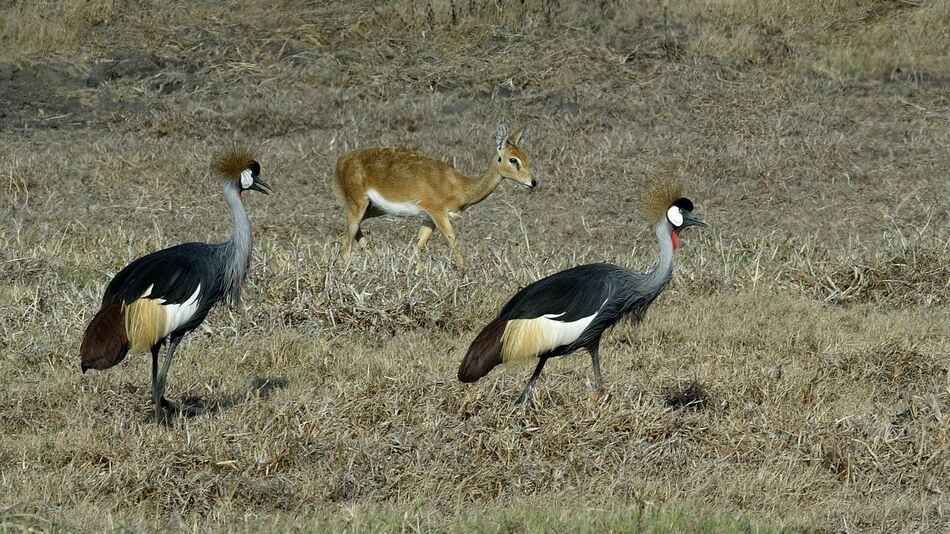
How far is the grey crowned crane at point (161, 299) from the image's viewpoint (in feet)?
22.0

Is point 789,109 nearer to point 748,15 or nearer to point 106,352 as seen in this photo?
point 748,15

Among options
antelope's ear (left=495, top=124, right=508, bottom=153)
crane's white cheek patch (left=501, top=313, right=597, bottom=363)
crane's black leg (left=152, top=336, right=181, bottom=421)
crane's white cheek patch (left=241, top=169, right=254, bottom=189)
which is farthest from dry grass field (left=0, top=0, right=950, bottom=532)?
crane's white cheek patch (left=241, top=169, right=254, bottom=189)

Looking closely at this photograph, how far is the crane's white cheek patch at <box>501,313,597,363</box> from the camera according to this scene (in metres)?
6.83

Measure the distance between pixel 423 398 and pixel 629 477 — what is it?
1191mm

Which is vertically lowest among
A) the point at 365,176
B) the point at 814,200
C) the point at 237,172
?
the point at 814,200

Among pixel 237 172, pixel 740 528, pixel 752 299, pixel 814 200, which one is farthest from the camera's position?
pixel 814 200

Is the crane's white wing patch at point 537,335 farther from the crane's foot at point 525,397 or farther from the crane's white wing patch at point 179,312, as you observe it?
the crane's white wing patch at point 179,312

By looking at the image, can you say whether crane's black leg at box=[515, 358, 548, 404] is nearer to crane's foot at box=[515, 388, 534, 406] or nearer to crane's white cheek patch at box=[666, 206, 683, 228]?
crane's foot at box=[515, 388, 534, 406]

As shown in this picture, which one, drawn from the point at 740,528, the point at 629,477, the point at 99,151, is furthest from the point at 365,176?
the point at 740,528

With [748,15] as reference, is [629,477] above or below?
below

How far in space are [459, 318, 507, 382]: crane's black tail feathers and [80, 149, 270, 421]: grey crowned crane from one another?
4.68 feet

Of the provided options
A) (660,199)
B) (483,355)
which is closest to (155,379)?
(483,355)

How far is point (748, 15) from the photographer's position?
59.1ft

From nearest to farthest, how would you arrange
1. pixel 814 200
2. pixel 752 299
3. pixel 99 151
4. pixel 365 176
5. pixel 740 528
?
1. pixel 740 528
2. pixel 752 299
3. pixel 365 176
4. pixel 814 200
5. pixel 99 151
